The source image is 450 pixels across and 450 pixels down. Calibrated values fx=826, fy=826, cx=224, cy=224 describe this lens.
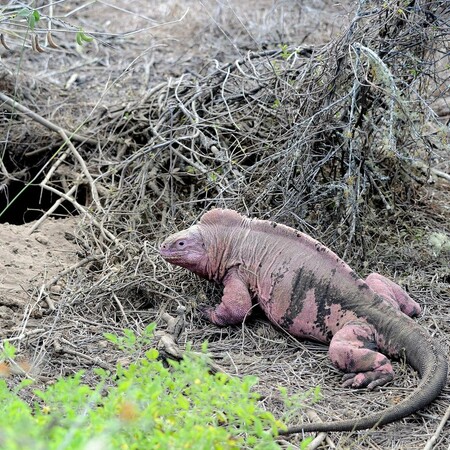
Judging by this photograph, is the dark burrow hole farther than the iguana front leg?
Yes

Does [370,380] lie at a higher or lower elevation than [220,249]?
lower

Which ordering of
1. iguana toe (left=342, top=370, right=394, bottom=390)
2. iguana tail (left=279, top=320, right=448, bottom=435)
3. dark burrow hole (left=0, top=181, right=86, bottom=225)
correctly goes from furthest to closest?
dark burrow hole (left=0, top=181, right=86, bottom=225) → iguana toe (left=342, top=370, right=394, bottom=390) → iguana tail (left=279, top=320, right=448, bottom=435)

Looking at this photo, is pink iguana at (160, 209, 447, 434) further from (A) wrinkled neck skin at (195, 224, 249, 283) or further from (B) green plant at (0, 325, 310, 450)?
(B) green plant at (0, 325, 310, 450)

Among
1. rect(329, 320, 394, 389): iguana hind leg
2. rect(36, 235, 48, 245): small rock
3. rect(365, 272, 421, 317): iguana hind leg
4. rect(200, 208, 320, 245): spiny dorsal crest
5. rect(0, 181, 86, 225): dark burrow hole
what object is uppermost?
rect(200, 208, 320, 245): spiny dorsal crest

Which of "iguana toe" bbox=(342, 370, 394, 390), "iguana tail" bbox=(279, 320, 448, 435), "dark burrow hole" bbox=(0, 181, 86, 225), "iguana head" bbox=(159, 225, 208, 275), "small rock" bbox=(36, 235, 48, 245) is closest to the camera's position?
"iguana tail" bbox=(279, 320, 448, 435)

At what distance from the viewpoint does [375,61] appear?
20.5 ft

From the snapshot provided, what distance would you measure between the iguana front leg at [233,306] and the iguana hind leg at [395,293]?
3.08 feet

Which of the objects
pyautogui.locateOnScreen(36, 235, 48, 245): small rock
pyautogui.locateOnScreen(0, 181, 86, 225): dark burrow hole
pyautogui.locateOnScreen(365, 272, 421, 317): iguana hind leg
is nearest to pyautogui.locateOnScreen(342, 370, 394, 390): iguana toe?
pyautogui.locateOnScreen(365, 272, 421, 317): iguana hind leg

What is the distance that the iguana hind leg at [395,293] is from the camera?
6.15 meters

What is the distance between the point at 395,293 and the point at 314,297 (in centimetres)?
70

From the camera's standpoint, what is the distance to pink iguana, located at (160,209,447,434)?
544cm

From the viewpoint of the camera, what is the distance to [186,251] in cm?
639

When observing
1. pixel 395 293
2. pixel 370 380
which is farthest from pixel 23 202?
pixel 370 380

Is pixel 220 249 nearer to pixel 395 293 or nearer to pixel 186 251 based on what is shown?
pixel 186 251
